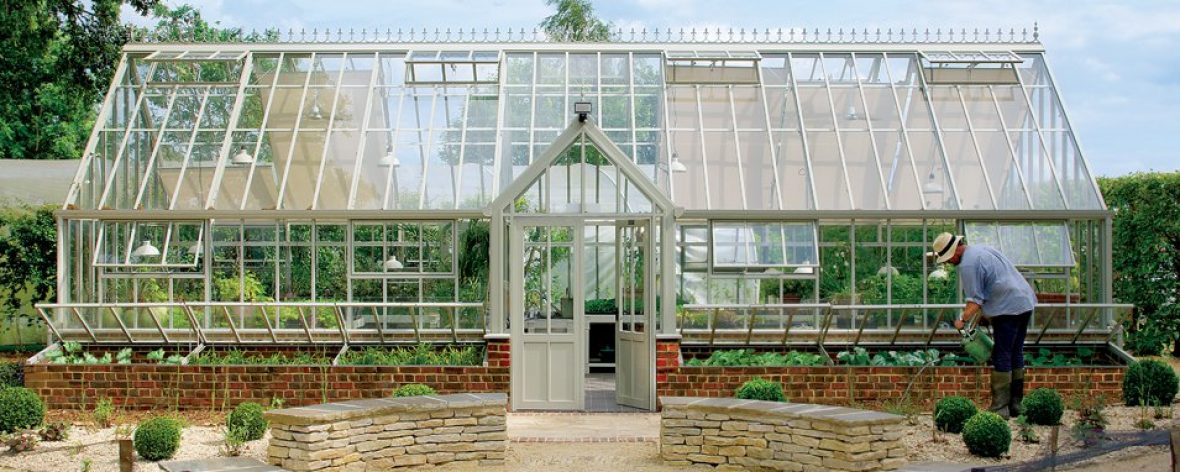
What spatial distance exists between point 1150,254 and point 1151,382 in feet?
24.5

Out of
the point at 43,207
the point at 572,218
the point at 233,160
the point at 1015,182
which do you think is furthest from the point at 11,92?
the point at 1015,182

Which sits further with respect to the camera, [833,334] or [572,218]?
[833,334]

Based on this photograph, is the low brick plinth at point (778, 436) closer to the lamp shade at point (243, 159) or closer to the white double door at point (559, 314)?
the white double door at point (559, 314)

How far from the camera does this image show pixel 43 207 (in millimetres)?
23062

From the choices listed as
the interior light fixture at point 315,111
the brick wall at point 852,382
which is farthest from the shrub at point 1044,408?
the interior light fixture at point 315,111

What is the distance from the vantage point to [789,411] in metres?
11.3

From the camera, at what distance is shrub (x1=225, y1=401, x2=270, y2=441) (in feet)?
40.4

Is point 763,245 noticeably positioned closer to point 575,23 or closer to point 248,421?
point 248,421

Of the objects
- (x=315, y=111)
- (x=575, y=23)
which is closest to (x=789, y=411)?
(x=315, y=111)

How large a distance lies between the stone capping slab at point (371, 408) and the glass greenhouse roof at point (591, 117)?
5.43m

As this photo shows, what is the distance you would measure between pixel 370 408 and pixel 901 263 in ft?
28.7

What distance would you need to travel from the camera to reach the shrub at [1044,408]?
1295cm

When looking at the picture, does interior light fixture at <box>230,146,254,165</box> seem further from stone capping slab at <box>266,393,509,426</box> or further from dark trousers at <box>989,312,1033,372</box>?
dark trousers at <box>989,312,1033,372</box>

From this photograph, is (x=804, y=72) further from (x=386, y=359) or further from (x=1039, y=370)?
(x=386, y=359)
